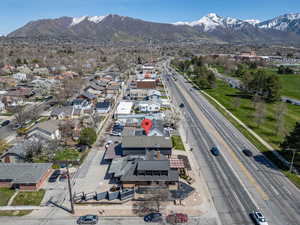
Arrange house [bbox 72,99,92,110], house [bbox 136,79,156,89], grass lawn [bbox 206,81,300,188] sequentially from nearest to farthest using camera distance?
grass lawn [bbox 206,81,300,188] < house [bbox 72,99,92,110] < house [bbox 136,79,156,89]

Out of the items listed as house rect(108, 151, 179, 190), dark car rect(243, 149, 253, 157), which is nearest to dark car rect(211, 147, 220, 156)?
dark car rect(243, 149, 253, 157)

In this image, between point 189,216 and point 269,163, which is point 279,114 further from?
point 189,216

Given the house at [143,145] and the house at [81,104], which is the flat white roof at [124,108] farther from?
the house at [143,145]

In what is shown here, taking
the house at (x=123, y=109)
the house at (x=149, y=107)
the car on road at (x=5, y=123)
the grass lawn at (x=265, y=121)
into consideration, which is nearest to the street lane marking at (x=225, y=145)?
the grass lawn at (x=265, y=121)

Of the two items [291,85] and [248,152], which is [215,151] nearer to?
[248,152]

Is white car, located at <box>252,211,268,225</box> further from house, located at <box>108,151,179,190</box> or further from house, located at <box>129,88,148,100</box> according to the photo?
house, located at <box>129,88,148,100</box>

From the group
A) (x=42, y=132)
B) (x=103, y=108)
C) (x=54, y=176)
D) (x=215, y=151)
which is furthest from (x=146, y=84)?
(x=54, y=176)
